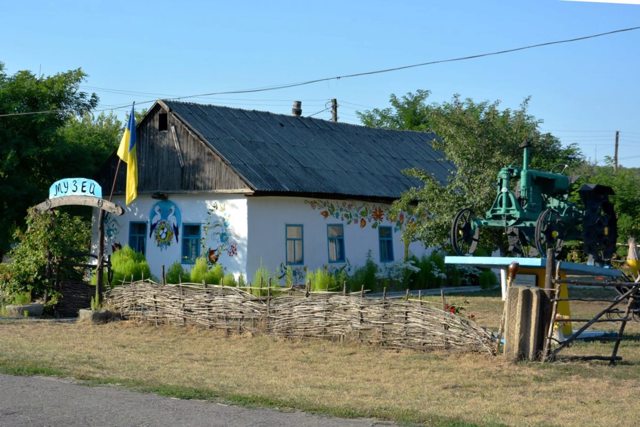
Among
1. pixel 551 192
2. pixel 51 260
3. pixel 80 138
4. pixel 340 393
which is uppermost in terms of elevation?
pixel 80 138

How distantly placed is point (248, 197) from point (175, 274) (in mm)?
2944

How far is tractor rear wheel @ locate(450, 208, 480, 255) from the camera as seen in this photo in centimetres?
1756

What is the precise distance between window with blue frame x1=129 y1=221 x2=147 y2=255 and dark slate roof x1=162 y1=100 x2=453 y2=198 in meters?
3.67

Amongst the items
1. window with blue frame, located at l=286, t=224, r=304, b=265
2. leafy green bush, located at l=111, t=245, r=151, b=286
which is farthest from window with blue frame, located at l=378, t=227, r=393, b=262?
leafy green bush, located at l=111, t=245, r=151, b=286

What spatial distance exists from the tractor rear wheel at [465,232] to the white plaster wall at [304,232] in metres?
9.64

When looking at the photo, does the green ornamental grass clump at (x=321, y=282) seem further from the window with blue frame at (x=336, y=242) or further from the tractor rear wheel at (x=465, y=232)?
the tractor rear wheel at (x=465, y=232)

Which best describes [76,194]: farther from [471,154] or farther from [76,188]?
[471,154]

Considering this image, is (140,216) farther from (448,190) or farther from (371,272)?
(448,190)

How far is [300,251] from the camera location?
27.8m

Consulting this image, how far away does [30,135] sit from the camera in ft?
103

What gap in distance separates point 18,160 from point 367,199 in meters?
11.2

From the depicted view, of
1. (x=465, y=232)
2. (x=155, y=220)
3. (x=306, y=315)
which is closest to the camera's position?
(x=306, y=315)

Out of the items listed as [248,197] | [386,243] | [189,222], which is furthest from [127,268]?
[386,243]

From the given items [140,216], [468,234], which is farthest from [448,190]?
[140,216]
